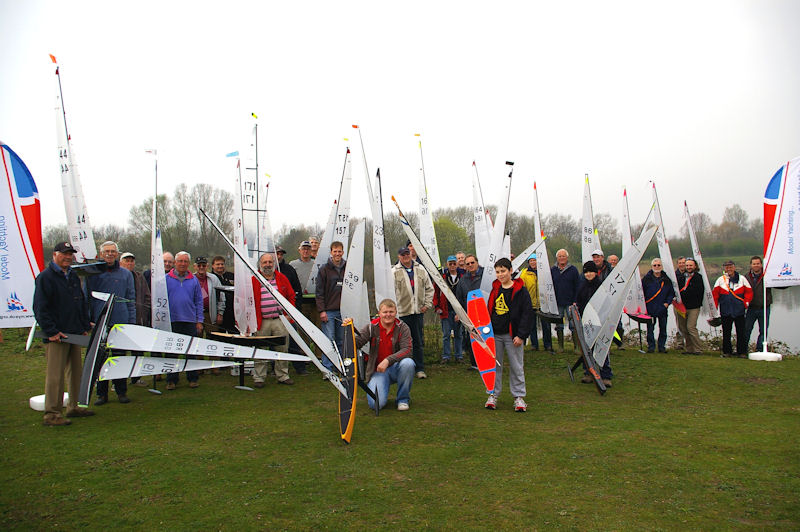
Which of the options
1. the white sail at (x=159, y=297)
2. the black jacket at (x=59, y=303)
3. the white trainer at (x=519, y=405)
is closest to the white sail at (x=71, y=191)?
the white sail at (x=159, y=297)

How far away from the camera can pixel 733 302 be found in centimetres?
914

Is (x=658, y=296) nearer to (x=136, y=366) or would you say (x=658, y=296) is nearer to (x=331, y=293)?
(x=331, y=293)

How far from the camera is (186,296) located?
703 centimetres

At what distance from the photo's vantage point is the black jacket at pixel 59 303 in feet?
17.1

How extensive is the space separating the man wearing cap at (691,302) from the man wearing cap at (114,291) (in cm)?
921

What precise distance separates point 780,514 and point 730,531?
18.8 inches

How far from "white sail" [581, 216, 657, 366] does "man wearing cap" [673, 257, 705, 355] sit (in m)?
3.53

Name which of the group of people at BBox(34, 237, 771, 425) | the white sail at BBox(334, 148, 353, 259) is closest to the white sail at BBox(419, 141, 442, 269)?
the group of people at BBox(34, 237, 771, 425)

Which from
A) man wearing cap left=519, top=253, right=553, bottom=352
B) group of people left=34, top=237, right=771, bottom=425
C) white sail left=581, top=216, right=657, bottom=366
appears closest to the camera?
group of people left=34, top=237, right=771, bottom=425

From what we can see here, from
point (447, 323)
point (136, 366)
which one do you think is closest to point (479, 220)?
point (447, 323)

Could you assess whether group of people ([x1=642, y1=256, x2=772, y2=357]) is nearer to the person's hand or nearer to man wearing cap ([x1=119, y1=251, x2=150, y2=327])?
man wearing cap ([x1=119, y1=251, x2=150, y2=327])

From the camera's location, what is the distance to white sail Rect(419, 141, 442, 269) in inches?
370

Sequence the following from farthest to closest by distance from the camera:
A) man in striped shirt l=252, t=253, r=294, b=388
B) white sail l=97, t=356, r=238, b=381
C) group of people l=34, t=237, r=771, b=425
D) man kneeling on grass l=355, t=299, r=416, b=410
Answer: man in striped shirt l=252, t=253, r=294, b=388
man kneeling on grass l=355, t=299, r=416, b=410
white sail l=97, t=356, r=238, b=381
group of people l=34, t=237, r=771, b=425

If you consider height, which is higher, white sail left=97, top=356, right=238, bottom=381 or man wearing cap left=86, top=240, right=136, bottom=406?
man wearing cap left=86, top=240, right=136, bottom=406
